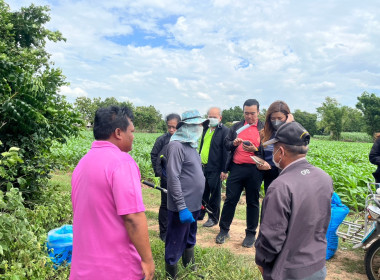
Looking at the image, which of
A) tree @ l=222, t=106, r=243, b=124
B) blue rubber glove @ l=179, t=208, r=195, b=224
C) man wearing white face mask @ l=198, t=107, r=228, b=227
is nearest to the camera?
blue rubber glove @ l=179, t=208, r=195, b=224

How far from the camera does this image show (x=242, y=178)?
4.55m

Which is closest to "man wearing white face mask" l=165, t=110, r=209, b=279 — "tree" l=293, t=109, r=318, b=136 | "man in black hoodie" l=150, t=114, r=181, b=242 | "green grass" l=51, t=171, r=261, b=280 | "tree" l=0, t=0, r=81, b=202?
"green grass" l=51, t=171, r=261, b=280

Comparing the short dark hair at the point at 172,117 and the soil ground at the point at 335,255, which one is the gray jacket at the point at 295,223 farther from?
the short dark hair at the point at 172,117

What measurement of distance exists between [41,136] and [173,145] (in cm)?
247

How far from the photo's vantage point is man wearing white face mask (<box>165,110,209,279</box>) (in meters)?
2.97

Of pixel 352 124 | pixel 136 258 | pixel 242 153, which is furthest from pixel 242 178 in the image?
pixel 352 124

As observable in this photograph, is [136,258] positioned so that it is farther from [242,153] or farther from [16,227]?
[242,153]

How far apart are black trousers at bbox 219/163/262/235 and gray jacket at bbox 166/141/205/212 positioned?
144 centimetres

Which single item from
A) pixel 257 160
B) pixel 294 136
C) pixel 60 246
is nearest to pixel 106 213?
pixel 294 136

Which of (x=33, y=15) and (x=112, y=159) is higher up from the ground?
(x=33, y=15)

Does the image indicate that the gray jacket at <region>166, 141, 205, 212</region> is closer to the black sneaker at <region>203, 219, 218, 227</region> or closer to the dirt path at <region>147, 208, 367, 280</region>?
the dirt path at <region>147, 208, 367, 280</region>

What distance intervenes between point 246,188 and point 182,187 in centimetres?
185

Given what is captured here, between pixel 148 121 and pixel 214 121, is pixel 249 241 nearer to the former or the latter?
pixel 214 121

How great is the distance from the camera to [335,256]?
4457 mm
